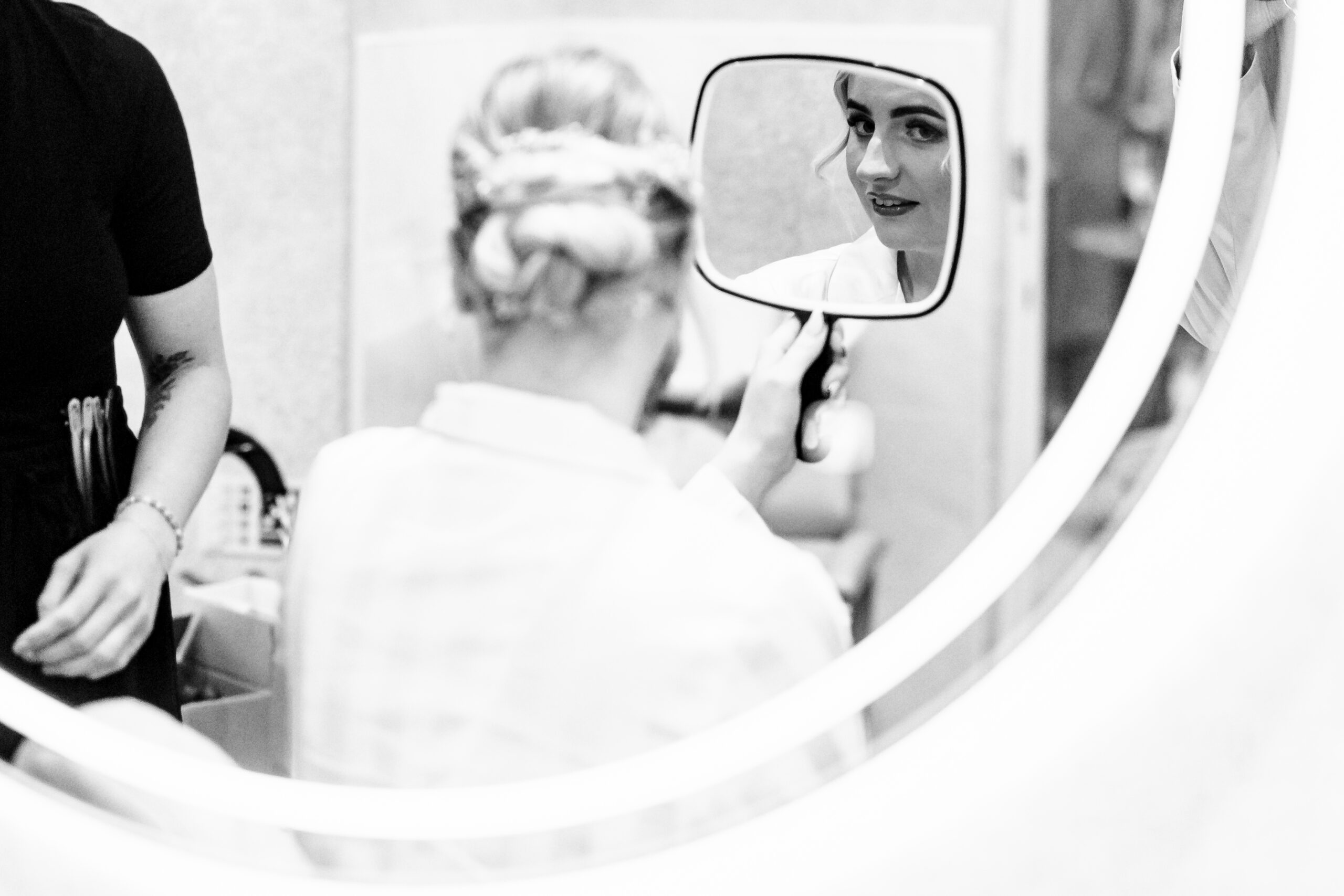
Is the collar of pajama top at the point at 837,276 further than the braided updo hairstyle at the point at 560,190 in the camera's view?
Yes

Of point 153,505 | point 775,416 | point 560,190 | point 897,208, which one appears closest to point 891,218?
point 897,208

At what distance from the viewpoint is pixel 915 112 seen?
2.35 feet

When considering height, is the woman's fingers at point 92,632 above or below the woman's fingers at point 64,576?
below

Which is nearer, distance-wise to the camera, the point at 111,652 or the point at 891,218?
the point at 111,652

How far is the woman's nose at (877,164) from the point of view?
2.35 feet

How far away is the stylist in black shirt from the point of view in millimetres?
508

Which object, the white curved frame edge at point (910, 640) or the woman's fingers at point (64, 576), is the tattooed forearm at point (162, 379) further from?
the white curved frame edge at point (910, 640)

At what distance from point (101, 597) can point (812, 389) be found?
1.13 ft

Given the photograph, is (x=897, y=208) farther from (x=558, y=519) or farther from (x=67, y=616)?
(x=67, y=616)

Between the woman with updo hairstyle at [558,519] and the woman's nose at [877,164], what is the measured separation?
0.32 m

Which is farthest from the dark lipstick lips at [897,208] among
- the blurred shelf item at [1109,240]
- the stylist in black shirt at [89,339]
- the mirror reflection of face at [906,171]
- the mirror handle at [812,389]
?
the blurred shelf item at [1109,240]

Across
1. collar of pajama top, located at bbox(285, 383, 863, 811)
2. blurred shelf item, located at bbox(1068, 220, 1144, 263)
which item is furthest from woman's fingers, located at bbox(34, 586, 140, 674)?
blurred shelf item, located at bbox(1068, 220, 1144, 263)

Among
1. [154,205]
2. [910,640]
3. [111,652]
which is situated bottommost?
[111,652]

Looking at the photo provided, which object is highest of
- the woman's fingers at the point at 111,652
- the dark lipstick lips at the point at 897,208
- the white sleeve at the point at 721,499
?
the dark lipstick lips at the point at 897,208
